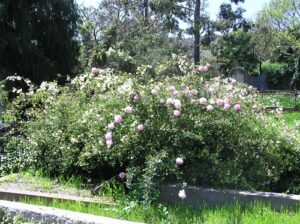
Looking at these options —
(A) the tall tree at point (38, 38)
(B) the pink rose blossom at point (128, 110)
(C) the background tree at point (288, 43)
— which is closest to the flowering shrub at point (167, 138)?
(B) the pink rose blossom at point (128, 110)

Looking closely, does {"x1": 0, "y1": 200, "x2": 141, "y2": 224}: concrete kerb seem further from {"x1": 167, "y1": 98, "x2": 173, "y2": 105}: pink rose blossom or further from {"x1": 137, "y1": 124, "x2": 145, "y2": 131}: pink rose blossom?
{"x1": 167, "y1": 98, "x2": 173, "y2": 105}: pink rose blossom

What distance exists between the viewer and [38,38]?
49.3ft

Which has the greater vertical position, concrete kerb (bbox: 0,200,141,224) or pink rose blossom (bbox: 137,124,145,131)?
pink rose blossom (bbox: 137,124,145,131)

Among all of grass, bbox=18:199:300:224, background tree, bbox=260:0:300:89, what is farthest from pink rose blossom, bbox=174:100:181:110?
background tree, bbox=260:0:300:89

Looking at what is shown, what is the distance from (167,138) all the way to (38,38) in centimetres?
1025

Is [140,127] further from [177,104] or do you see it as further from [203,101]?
[203,101]

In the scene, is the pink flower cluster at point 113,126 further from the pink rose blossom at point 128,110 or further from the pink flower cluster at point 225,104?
the pink flower cluster at point 225,104

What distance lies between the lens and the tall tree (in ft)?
46.1

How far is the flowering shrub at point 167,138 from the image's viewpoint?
5.55 meters

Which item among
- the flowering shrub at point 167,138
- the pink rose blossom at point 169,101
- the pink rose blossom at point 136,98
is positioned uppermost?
the pink rose blossom at point 136,98

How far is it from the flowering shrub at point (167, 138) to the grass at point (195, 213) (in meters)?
0.25

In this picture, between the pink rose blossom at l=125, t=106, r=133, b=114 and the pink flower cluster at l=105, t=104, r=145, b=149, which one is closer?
the pink flower cluster at l=105, t=104, r=145, b=149

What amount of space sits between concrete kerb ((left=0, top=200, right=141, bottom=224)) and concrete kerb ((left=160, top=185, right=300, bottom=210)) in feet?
4.41

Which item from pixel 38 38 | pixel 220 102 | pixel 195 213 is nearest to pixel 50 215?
pixel 195 213
